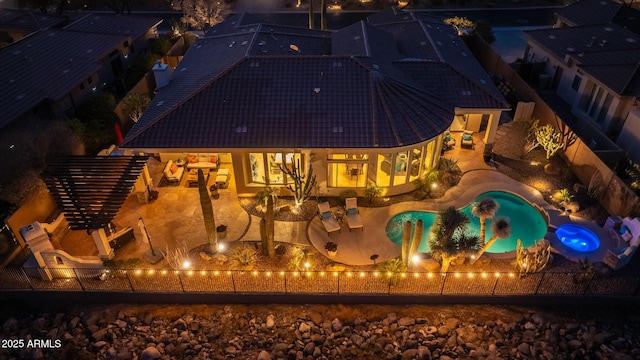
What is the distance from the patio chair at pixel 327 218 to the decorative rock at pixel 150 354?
9.40 m

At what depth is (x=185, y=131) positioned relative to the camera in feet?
73.5

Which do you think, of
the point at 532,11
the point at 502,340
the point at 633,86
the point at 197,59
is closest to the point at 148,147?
the point at 197,59

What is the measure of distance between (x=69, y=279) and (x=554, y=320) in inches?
855

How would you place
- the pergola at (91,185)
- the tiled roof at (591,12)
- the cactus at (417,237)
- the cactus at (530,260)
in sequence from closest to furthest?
the cactus at (417,237) → the cactus at (530,260) → the pergola at (91,185) → the tiled roof at (591,12)

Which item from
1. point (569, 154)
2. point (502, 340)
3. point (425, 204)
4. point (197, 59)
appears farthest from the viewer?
point (197, 59)

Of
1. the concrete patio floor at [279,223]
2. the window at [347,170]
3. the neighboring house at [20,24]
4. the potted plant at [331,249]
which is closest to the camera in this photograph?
the potted plant at [331,249]

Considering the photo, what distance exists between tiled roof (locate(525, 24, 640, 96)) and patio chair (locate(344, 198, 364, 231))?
733 inches

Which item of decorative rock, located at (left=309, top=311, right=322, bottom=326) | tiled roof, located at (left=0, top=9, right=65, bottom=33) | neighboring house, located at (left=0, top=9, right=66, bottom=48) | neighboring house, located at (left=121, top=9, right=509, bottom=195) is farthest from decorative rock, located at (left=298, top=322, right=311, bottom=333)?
tiled roof, located at (left=0, top=9, right=65, bottom=33)

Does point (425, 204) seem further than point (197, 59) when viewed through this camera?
No

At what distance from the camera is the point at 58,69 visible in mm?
29062

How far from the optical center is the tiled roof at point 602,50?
27.3m

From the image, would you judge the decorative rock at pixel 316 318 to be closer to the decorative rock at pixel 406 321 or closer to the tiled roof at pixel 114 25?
the decorative rock at pixel 406 321

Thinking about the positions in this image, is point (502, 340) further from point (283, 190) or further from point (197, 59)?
point (197, 59)

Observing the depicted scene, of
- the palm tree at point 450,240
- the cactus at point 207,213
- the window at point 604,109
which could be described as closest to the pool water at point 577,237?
the palm tree at point 450,240
